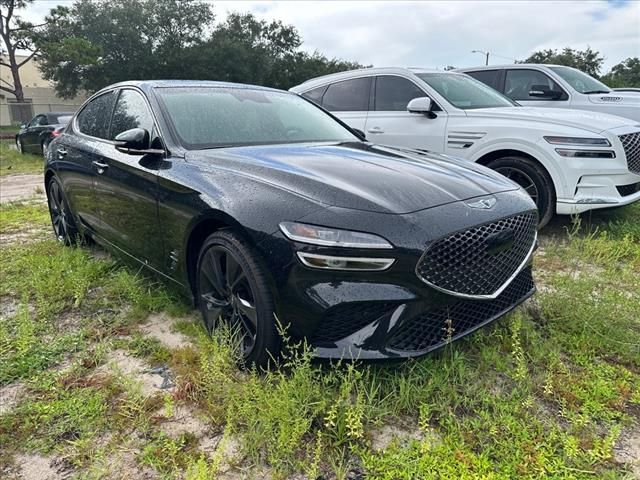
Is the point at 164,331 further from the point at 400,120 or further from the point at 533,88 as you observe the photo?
the point at 533,88

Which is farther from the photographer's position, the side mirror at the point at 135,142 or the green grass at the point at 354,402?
the side mirror at the point at 135,142

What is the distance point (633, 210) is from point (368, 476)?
5229 mm

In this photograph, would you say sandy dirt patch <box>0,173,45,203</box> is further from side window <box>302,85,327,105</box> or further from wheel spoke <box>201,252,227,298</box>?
wheel spoke <box>201,252,227,298</box>

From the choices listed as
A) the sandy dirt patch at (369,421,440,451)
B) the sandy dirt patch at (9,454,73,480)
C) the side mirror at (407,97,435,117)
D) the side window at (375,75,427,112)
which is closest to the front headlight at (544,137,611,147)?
the side mirror at (407,97,435,117)

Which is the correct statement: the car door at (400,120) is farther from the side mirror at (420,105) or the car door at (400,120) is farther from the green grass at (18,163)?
the green grass at (18,163)

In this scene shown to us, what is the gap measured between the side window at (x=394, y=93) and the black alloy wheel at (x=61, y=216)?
11.7ft

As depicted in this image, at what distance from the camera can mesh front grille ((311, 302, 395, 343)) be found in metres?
1.99

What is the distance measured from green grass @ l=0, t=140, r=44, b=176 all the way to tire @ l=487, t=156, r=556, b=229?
11619 mm

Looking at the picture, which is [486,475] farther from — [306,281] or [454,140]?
[454,140]

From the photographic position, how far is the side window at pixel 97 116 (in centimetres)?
380

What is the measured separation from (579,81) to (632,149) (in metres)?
3.15

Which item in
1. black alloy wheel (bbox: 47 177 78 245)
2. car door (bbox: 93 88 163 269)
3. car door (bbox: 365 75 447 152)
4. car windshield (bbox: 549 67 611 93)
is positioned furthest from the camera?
car windshield (bbox: 549 67 611 93)

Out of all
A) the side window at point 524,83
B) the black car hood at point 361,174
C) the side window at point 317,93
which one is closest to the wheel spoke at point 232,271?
the black car hood at point 361,174

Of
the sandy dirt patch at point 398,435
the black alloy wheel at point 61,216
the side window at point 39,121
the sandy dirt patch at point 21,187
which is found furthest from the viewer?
the side window at point 39,121
